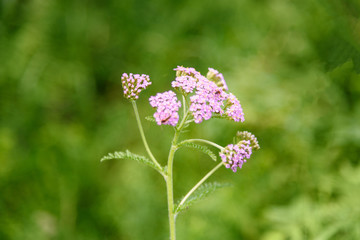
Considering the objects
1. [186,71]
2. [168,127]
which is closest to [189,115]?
[186,71]

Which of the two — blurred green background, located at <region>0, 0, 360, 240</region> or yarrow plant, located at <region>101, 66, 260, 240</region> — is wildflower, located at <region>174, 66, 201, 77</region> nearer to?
yarrow plant, located at <region>101, 66, 260, 240</region>

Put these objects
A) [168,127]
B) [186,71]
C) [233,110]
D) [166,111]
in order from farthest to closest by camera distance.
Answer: [168,127], [186,71], [233,110], [166,111]

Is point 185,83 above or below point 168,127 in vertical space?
below

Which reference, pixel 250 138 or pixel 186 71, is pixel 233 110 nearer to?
pixel 250 138

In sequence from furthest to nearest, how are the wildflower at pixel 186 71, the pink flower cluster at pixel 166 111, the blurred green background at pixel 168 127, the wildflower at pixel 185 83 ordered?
the blurred green background at pixel 168 127 < the wildflower at pixel 186 71 < the wildflower at pixel 185 83 < the pink flower cluster at pixel 166 111

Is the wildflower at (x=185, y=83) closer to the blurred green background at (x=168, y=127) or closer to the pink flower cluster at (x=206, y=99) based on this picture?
the pink flower cluster at (x=206, y=99)

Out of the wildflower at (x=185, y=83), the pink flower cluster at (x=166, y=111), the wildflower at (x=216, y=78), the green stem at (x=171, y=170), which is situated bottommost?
the green stem at (x=171, y=170)

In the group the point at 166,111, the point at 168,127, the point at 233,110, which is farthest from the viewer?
the point at 168,127

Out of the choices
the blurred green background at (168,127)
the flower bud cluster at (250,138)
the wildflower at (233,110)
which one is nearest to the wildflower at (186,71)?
the wildflower at (233,110)

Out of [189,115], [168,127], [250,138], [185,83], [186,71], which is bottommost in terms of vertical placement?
[250,138]
